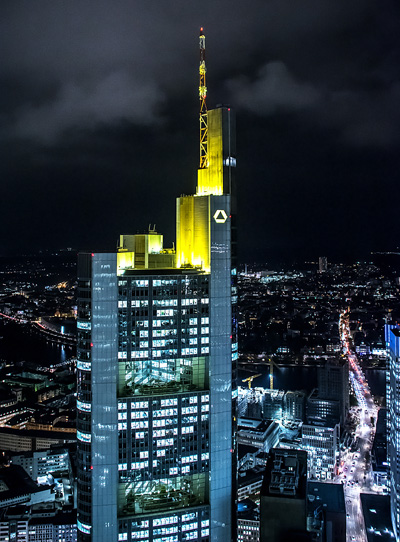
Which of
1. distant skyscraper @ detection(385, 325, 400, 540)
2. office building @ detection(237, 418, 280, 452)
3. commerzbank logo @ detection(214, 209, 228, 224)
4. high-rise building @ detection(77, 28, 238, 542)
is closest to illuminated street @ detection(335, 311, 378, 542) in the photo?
distant skyscraper @ detection(385, 325, 400, 540)

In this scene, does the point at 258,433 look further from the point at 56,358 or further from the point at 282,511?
the point at 56,358

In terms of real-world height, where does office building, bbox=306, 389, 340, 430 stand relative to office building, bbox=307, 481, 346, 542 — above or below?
above

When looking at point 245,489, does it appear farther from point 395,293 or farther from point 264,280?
point 264,280

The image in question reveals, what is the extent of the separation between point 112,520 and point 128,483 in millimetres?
746

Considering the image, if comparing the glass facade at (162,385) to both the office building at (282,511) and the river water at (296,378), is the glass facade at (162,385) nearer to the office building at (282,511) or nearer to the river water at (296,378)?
the office building at (282,511)

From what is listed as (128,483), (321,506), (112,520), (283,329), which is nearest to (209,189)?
(128,483)

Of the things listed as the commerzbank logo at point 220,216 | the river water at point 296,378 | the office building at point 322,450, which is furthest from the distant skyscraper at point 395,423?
the river water at point 296,378

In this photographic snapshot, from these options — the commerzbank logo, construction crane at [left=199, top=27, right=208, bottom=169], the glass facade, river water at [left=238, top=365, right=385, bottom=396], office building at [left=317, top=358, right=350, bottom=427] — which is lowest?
river water at [left=238, top=365, right=385, bottom=396]

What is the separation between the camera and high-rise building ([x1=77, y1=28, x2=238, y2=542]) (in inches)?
394

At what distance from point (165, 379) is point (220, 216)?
3.77 m

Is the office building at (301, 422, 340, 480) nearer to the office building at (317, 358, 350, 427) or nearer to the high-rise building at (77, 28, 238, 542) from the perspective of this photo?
the office building at (317, 358, 350, 427)

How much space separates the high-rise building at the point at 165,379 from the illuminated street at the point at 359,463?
737 cm

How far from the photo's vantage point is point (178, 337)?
10.5m

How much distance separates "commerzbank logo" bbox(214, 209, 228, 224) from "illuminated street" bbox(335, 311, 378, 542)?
11.0m
